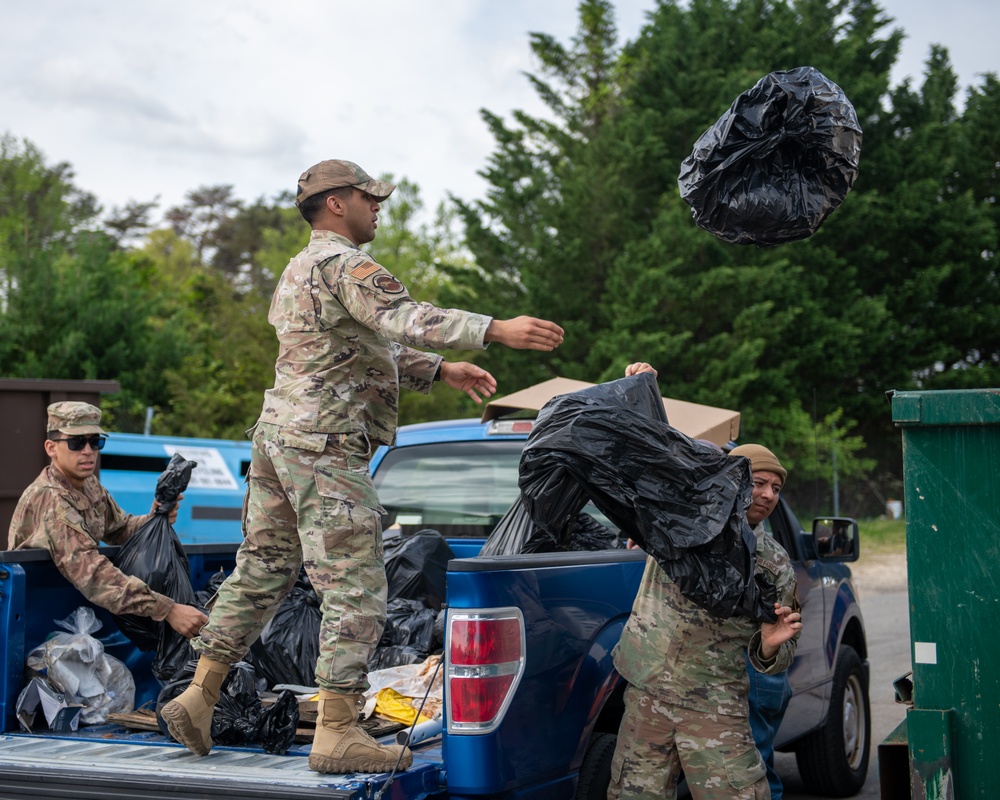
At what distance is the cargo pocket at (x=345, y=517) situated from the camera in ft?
10.8

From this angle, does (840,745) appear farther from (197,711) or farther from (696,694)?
(197,711)

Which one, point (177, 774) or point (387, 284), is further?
point (387, 284)

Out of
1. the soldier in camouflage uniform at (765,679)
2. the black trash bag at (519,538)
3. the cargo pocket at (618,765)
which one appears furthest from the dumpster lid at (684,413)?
the cargo pocket at (618,765)

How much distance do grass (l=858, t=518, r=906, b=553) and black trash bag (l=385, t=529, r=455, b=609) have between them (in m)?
18.1

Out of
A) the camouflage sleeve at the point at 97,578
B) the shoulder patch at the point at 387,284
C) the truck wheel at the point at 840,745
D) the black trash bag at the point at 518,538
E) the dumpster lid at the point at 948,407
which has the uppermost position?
the shoulder patch at the point at 387,284

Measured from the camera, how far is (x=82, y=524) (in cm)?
421

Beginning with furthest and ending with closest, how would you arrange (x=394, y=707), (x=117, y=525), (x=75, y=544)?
1. (x=117, y=525)
2. (x=75, y=544)
3. (x=394, y=707)

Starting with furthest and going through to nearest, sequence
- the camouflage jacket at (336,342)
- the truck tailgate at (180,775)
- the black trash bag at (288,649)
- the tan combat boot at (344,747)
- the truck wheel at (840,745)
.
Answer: the truck wheel at (840,745) → the black trash bag at (288,649) → the camouflage jacket at (336,342) → the tan combat boot at (344,747) → the truck tailgate at (180,775)

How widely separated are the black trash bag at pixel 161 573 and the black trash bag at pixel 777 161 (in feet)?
7.92

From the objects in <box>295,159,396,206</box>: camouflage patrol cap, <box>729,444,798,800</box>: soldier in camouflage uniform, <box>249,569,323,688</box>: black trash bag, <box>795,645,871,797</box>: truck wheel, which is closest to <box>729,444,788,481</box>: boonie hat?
<box>729,444,798,800</box>: soldier in camouflage uniform

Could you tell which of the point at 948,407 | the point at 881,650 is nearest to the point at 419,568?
the point at 948,407

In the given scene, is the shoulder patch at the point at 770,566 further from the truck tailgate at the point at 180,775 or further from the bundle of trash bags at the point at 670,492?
the truck tailgate at the point at 180,775

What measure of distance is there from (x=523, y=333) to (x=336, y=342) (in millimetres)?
685

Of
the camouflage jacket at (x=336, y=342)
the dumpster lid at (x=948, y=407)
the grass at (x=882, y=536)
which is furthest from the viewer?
the grass at (x=882, y=536)
